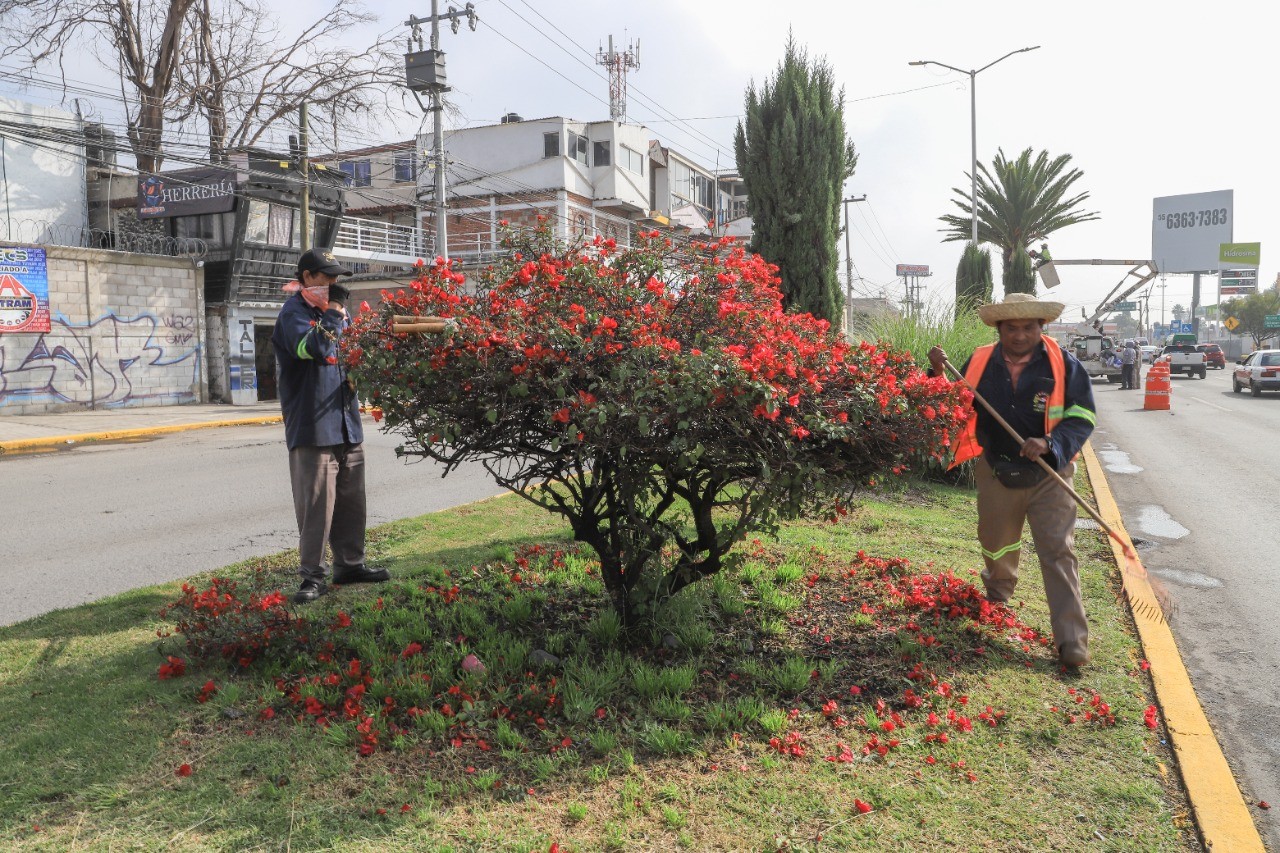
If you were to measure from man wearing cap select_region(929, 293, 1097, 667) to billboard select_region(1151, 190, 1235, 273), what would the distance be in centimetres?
8851

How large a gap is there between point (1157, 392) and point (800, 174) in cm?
1613

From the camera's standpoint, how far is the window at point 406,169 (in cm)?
3853

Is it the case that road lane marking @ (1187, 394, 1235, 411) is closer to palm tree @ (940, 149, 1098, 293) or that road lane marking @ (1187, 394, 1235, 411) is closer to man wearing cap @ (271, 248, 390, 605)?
palm tree @ (940, 149, 1098, 293)

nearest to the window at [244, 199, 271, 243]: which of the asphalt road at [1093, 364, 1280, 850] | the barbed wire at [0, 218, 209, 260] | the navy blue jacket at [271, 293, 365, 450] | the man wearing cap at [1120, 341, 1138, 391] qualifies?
the barbed wire at [0, 218, 209, 260]

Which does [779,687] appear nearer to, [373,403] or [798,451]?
[798,451]

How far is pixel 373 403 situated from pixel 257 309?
1014 inches

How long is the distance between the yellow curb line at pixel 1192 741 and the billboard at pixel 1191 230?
88.2 meters

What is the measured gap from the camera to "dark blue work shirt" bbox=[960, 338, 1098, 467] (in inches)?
183

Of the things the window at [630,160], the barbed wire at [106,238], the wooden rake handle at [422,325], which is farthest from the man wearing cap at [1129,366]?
the wooden rake handle at [422,325]

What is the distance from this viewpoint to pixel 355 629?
4.49 metres

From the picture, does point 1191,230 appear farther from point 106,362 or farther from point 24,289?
point 24,289

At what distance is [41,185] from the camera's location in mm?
26328

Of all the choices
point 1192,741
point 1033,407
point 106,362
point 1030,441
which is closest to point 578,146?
point 106,362

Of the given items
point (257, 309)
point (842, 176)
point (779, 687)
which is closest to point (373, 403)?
point (779, 687)
